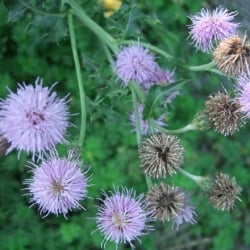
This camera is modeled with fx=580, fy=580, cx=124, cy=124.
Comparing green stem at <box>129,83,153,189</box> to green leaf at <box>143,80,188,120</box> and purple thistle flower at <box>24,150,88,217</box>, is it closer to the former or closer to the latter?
green leaf at <box>143,80,188,120</box>

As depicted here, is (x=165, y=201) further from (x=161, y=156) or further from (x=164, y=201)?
(x=161, y=156)

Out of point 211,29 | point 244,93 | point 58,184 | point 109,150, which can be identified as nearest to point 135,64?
point 211,29

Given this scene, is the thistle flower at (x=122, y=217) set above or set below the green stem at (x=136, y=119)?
below

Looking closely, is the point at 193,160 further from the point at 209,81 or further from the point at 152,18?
the point at 152,18

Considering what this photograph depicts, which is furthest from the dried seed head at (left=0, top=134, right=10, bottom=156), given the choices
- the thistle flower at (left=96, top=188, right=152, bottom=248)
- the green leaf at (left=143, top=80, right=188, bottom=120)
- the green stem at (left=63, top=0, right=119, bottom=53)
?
the green stem at (left=63, top=0, right=119, bottom=53)

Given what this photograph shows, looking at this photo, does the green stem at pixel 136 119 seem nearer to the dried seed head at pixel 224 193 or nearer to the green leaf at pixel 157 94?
the green leaf at pixel 157 94

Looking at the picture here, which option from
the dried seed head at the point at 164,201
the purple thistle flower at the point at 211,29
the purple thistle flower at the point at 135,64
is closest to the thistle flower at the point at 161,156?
the dried seed head at the point at 164,201

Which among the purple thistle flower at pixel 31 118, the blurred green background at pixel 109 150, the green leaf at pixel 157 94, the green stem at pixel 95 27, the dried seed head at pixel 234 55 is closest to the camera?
the purple thistle flower at pixel 31 118
